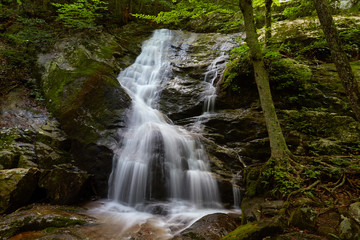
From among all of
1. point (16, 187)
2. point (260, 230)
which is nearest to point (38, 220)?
point (16, 187)

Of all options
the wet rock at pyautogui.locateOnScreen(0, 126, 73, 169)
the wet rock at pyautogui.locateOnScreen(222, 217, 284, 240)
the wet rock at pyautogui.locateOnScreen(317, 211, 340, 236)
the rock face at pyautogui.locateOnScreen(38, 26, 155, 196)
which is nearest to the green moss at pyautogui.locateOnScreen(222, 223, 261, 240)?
the wet rock at pyautogui.locateOnScreen(222, 217, 284, 240)

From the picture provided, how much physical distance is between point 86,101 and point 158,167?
3.59m

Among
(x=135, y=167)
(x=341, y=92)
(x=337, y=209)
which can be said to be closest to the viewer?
(x=337, y=209)

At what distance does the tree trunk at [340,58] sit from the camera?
344 cm

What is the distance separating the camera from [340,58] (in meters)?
3.49

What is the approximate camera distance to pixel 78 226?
4.22 meters

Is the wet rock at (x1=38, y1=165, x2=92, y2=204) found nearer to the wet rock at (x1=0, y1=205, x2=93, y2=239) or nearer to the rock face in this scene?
the wet rock at (x1=0, y1=205, x2=93, y2=239)

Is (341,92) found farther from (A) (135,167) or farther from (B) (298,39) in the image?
(A) (135,167)

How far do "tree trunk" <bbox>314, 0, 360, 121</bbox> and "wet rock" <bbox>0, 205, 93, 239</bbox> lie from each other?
5.56 meters

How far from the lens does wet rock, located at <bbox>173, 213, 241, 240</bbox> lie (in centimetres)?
391

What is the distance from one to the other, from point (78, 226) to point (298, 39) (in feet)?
35.4

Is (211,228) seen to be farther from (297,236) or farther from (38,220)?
(38,220)

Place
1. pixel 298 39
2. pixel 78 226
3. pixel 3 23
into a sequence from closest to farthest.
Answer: pixel 78 226, pixel 298 39, pixel 3 23

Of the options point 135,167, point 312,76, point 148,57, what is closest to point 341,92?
point 312,76
